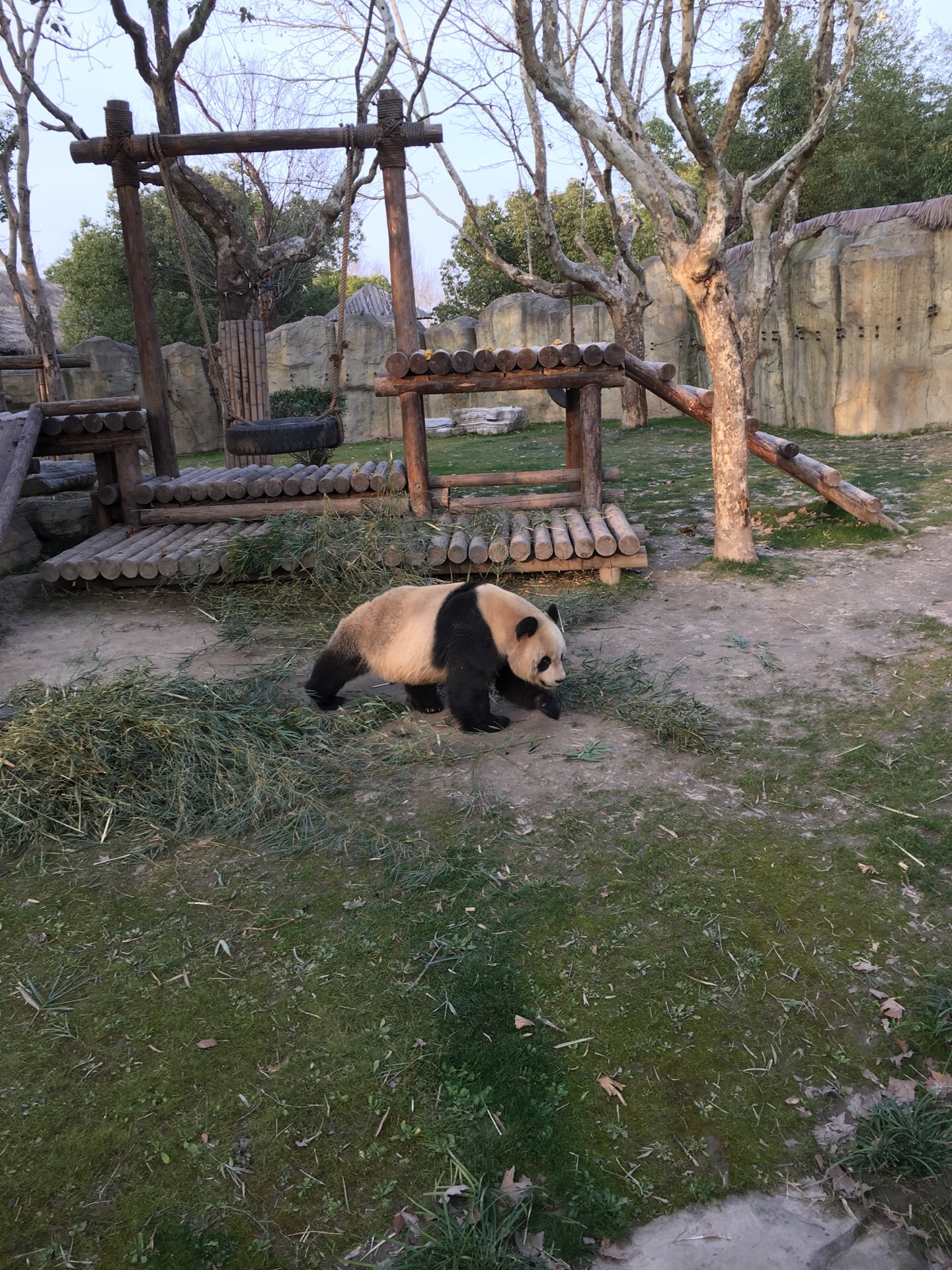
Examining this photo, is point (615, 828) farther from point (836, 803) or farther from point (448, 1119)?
point (448, 1119)

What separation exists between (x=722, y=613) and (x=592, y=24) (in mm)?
11862

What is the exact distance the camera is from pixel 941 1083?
2436 mm

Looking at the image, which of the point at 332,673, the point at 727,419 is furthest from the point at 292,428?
the point at 332,673

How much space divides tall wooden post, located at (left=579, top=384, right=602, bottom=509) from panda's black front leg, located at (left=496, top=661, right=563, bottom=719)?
10.5 ft

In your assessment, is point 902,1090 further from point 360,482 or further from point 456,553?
point 360,482

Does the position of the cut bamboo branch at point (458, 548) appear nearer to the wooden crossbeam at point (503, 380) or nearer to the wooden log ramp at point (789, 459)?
the wooden crossbeam at point (503, 380)

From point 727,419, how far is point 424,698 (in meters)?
3.64

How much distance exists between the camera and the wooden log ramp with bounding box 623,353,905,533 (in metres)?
7.49

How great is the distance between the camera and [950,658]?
5059mm

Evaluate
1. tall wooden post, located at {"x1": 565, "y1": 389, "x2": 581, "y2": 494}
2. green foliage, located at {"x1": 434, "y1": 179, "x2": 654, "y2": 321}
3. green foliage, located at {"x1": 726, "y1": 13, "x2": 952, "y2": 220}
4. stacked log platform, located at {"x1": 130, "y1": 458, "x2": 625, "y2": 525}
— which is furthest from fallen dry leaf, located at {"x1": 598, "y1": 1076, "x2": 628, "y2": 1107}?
green foliage, located at {"x1": 434, "y1": 179, "x2": 654, "y2": 321}

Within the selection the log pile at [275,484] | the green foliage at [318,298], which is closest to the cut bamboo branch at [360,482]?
the log pile at [275,484]

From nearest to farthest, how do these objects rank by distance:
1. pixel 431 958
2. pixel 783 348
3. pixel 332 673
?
pixel 431 958
pixel 332 673
pixel 783 348

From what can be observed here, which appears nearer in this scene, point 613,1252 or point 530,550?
point 613,1252

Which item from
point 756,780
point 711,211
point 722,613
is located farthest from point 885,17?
point 756,780
